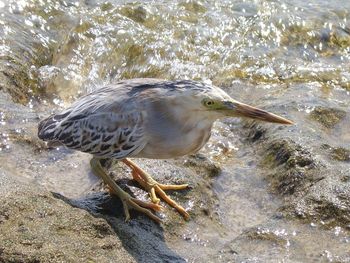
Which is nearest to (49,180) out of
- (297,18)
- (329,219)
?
(329,219)

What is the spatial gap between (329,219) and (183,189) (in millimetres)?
1104

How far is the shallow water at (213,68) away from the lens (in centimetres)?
482

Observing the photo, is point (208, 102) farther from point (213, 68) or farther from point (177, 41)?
point (177, 41)

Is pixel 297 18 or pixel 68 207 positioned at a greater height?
pixel 68 207

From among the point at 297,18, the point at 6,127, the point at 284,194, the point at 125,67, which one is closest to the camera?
the point at 284,194

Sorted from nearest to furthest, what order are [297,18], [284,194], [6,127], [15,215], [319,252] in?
1. [15,215]
2. [319,252]
3. [284,194]
4. [6,127]
5. [297,18]

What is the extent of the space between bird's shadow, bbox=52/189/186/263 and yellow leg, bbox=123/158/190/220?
26 cm

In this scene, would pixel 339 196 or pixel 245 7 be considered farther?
pixel 245 7

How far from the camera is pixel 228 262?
13.5ft

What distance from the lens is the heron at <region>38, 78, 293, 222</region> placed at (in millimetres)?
4445

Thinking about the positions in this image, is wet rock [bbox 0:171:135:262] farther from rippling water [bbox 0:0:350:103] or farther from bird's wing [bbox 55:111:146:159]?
rippling water [bbox 0:0:350:103]

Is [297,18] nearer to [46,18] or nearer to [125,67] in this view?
[125,67]

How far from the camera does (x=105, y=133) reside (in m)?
4.68

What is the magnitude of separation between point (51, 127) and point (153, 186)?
0.89 metres
